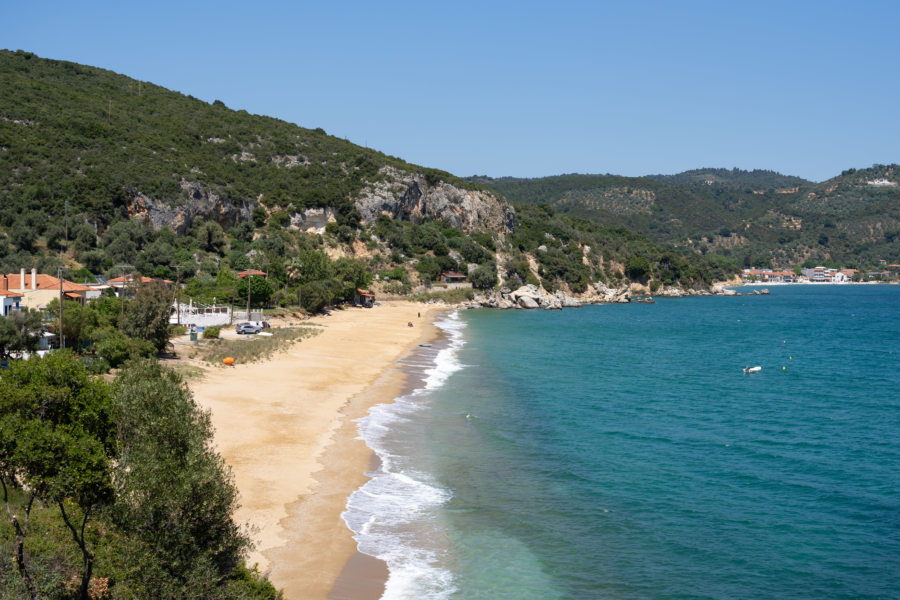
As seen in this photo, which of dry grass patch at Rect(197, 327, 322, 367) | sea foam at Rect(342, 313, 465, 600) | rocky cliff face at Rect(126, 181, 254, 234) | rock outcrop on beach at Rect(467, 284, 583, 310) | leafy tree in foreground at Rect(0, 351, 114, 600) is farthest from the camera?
rock outcrop on beach at Rect(467, 284, 583, 310)

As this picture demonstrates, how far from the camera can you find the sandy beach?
667 inches

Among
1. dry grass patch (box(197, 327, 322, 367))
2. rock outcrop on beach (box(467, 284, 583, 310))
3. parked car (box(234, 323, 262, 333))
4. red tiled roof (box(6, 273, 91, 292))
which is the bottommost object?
dry grass patch (box(197, 327, 322, 367))

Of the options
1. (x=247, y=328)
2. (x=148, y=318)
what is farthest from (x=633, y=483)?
(x=247, y=328)

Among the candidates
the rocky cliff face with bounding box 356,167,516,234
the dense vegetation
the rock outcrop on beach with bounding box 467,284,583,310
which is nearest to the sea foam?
the dense vegetation

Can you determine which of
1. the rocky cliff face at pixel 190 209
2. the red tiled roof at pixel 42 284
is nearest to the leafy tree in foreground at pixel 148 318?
the red tiled roof at pixel 42 284

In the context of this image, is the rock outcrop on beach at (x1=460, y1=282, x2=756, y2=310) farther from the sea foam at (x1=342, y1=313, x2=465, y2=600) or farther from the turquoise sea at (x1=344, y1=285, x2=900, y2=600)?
the sea foam at (x1=342, y1=313, x2=465, y2=600)

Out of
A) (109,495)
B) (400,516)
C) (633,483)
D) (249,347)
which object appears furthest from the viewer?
(249,347)

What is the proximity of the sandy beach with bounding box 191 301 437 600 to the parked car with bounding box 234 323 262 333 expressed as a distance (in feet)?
15.3

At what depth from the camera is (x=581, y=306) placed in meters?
120

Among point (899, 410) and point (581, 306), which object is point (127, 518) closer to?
point (899, 410)

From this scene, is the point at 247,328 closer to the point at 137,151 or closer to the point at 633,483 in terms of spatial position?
the point at 633,483

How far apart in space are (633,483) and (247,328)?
1488 inches

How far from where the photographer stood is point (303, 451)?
25.9 metres

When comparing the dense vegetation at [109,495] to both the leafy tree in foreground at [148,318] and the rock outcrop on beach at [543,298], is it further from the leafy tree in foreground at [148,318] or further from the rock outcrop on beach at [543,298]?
the rock outcrop on beach at [543,298]
